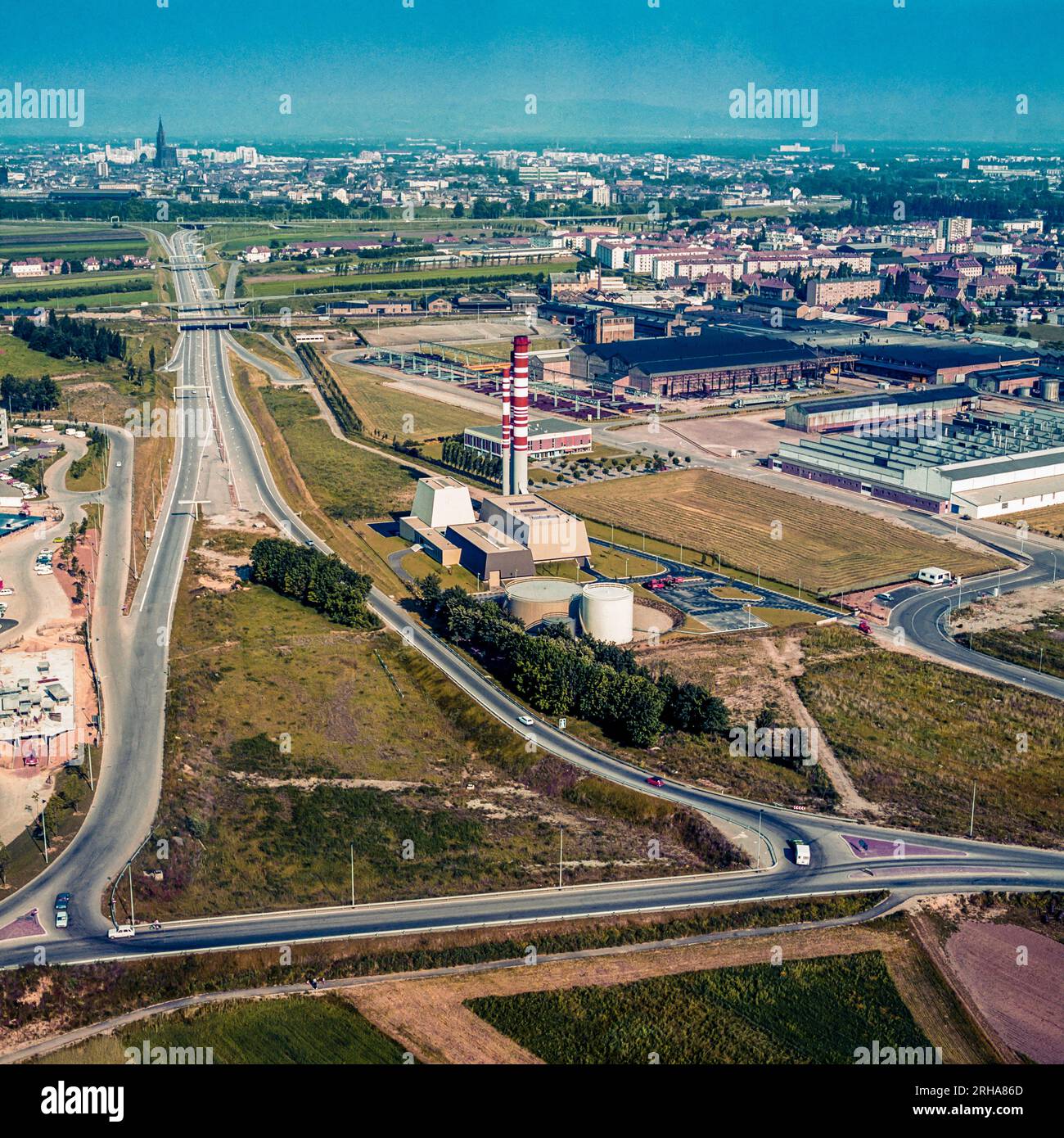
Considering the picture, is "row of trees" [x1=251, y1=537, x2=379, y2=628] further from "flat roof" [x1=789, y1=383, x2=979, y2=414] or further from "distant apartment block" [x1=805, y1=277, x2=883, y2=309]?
"distant apartment block" [x1=805, y1=277, x2=883, y2=309]

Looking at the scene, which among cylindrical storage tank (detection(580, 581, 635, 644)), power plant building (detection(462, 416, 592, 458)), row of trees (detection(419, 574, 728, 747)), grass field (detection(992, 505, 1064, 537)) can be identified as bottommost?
row of trees (detection(419, 574, 728, 747))

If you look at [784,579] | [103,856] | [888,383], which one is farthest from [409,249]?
[103,856]

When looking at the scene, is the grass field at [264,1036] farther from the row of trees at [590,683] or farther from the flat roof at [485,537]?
the flat roof at [485,537]

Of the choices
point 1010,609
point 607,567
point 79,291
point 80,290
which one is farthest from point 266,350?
point 1010,609

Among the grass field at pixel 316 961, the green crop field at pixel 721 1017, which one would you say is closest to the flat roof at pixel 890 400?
the grass field at pixel 316 961

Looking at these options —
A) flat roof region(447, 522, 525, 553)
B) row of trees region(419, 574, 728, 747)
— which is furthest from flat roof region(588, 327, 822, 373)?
row of trees region(419, 574, 728, 747)
